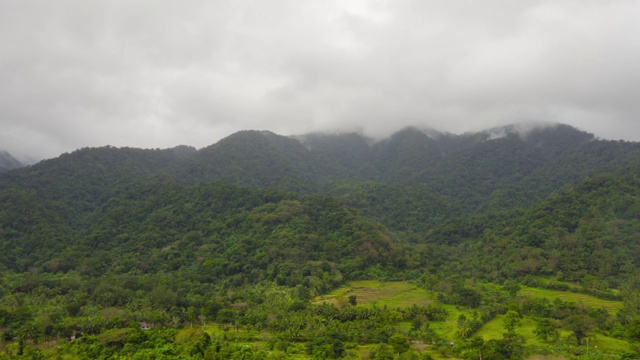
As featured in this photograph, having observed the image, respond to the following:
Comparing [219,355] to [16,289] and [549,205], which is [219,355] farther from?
[549,205]

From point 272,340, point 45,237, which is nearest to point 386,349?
point 272,340

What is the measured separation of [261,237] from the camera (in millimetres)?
80438

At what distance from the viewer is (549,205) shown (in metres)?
89.2

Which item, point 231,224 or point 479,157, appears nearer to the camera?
point 231,224

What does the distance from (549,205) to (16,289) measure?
95.3 metres

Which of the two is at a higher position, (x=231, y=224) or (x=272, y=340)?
(x=231, y=224)

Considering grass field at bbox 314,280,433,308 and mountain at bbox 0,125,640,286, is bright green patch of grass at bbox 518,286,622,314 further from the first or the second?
grass field at bbox 314,280,433,308

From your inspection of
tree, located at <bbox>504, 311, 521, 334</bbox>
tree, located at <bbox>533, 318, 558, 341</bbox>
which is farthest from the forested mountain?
tree, located at <bbox>533, 318, 558, 341</bbox>

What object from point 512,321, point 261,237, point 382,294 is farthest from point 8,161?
point 512,321

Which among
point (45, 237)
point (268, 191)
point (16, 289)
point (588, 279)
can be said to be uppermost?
point (268, 191)

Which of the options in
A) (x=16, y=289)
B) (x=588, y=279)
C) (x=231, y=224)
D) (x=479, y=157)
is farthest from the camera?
(x=479, y=157)

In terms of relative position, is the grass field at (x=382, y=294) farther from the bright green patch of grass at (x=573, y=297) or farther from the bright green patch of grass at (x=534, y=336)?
the bright green patch of grass at (x=573, y=297)

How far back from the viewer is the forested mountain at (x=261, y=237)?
5534 cm

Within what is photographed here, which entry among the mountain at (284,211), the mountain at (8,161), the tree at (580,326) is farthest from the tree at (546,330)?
the mountain at (8,161)
